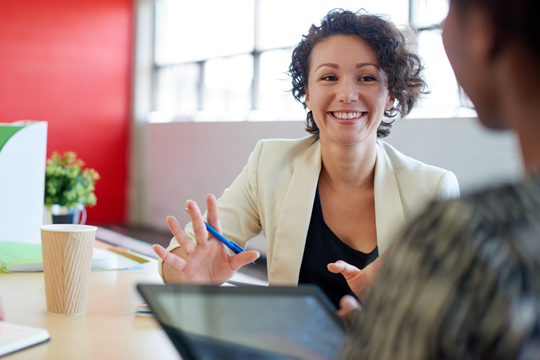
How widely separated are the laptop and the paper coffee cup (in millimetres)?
395

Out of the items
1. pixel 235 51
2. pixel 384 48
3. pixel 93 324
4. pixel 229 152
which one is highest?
pixel 235 51

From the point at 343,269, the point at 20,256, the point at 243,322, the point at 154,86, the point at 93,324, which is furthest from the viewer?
the point at 154,86

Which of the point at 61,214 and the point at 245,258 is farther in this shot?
the point at 61,214

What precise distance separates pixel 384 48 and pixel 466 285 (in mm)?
1294

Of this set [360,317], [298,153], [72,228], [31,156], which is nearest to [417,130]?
[298,153]

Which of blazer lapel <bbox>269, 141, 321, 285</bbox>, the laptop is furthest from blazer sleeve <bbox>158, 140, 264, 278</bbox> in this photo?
the laptop

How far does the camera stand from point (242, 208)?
5.09ft

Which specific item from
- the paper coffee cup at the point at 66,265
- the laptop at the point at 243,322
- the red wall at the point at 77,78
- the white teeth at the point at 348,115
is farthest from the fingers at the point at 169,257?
the red wall at the point at 77,78

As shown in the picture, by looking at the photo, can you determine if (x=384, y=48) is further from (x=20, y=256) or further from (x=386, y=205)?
(x=20, y=256)

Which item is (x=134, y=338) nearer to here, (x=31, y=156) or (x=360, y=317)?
(x=360, y=317)

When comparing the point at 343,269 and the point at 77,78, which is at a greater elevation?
the point at 77,78

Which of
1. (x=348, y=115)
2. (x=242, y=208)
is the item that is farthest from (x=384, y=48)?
(x=242, y=208)

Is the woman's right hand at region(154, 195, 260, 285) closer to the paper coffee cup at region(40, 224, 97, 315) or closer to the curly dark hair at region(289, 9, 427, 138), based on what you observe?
the paper coffee cup at region(40, 224, 97, 315)

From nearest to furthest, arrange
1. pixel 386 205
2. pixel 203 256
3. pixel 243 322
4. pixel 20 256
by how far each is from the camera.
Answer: pixel 243 322
pixel 203 256
pixel 20 256
pixel 386 205
